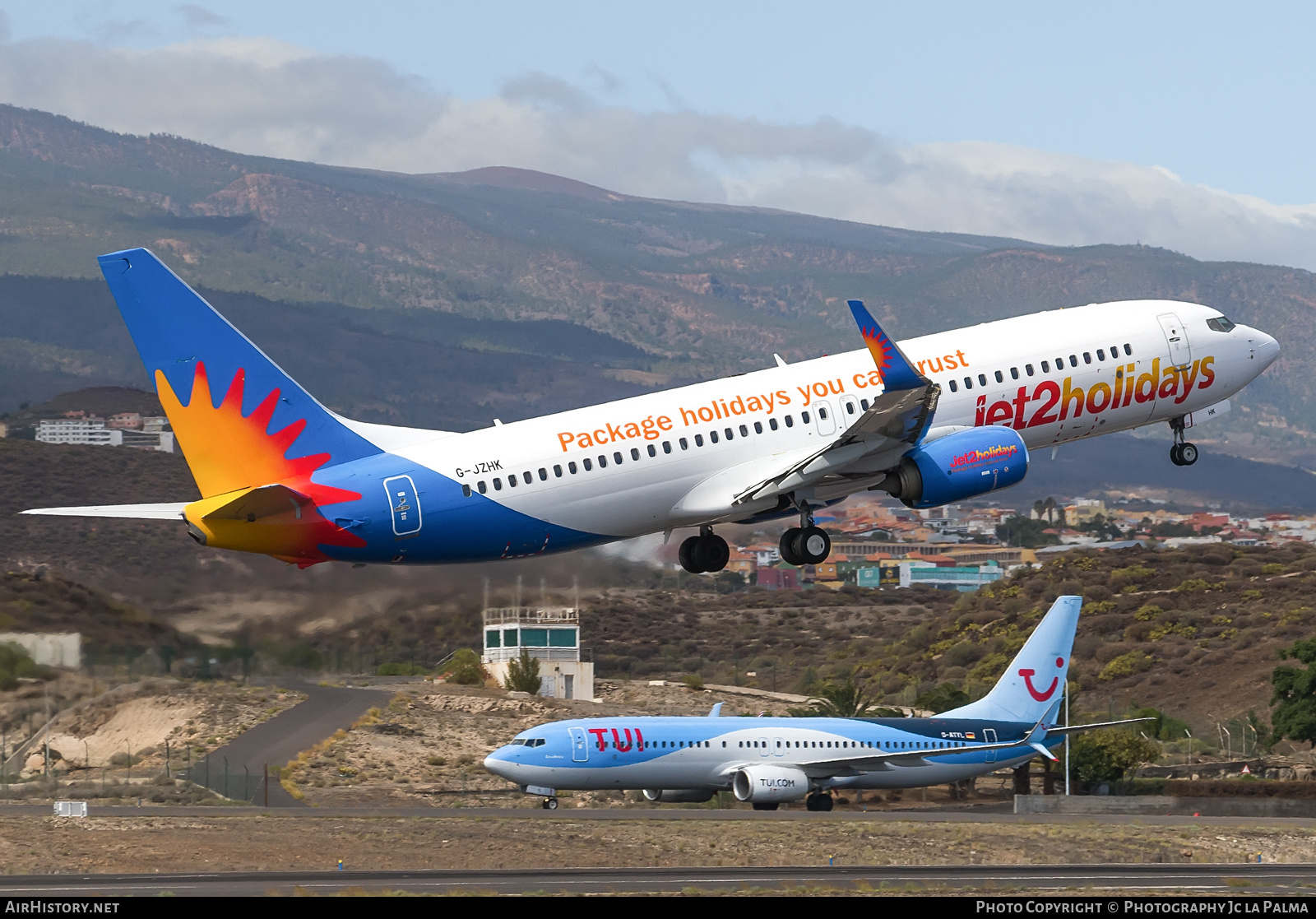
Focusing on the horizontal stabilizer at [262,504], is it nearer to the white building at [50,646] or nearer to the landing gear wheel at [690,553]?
the white building at [50,646]

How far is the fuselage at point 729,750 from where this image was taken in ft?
217

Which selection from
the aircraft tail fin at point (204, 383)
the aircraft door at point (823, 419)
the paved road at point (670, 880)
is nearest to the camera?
the aircraft tail fin at point (204, 383)

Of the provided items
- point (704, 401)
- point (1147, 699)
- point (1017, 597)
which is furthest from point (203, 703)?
point (1017, 597)

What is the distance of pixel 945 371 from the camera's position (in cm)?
4609

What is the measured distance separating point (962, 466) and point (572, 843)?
703 inches

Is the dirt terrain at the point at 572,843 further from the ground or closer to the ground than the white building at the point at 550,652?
closer to the ground

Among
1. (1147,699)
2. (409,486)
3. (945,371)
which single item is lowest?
(1147,699)

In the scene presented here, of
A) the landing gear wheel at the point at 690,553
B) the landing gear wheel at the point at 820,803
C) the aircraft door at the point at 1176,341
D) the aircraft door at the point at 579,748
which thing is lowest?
the landing gear wheel at the point at 820,803

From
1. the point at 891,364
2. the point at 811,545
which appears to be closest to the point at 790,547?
the point at 811,545

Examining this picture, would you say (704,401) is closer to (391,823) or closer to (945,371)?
(945,371)

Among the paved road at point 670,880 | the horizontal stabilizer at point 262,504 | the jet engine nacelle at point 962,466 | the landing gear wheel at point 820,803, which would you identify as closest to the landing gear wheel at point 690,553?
the jet engine nacelle at point 962,466

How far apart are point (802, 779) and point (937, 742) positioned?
7081 millimetres

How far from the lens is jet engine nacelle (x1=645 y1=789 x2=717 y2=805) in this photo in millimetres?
69500

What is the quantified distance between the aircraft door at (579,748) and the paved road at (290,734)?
10.0m
